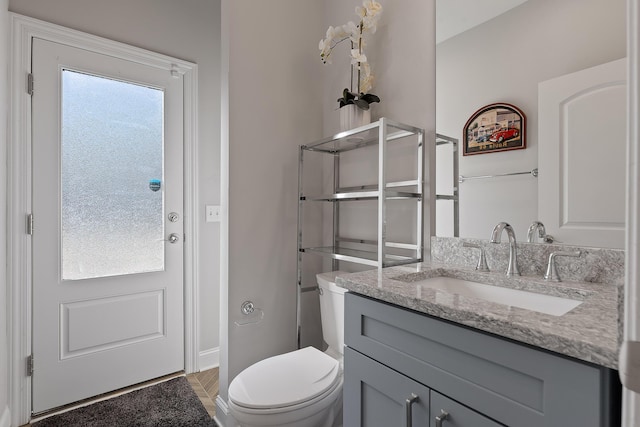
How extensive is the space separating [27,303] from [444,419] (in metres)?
2.07

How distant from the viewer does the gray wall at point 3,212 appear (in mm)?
1519

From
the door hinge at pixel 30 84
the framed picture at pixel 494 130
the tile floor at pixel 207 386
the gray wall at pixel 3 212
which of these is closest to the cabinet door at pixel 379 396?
the framed picture at pixel 494 130

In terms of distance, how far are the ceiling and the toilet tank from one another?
1.19m

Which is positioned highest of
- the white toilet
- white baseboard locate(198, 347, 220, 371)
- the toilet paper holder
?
the toilet paper holder

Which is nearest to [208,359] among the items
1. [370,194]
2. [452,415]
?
[370,194]

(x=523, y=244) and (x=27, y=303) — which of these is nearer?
(x=523, y=244)

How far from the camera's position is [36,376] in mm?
1748

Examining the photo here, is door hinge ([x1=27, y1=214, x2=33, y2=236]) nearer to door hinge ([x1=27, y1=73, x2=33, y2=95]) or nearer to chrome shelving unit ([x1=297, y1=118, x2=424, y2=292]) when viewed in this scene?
door hinge ([x1=27, y1=73, x2=33, y2=95])

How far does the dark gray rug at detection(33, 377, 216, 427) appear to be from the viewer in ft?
5.52

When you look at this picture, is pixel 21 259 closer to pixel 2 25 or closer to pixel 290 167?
pixel 2 25

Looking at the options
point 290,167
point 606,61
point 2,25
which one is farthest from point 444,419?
point 2,25

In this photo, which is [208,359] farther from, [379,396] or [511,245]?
[511,245]

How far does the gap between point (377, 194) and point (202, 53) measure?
1.73m

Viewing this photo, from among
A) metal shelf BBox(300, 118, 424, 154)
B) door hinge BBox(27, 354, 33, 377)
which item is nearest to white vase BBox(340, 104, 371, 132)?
metal shelf BBox(300, 118, 424, 154)
